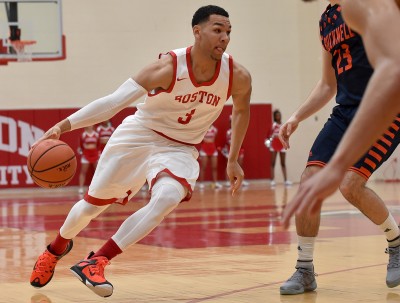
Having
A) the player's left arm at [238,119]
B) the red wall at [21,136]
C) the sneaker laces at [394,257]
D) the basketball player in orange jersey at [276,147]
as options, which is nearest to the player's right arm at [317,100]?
the player's left arm at [238,119]

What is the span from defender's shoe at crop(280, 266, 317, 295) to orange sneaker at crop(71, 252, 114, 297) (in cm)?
123

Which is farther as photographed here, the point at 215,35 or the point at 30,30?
the point at 30,30

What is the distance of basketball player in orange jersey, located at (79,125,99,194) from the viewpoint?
75.4ft

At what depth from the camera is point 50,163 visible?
5957 millimetres

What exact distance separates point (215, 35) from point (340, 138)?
120cm

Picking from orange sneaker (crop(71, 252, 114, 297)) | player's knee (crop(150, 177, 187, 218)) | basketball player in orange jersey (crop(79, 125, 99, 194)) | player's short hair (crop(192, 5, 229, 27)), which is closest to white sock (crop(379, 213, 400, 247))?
player's knee (crop(150, 177, 187, 218))

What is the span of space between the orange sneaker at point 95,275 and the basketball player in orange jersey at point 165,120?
8.2 inches

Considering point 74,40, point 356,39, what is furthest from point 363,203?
point 74,40

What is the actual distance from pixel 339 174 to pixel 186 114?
3.88 m

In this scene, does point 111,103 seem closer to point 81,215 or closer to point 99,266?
point 81,215

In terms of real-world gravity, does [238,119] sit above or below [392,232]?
above

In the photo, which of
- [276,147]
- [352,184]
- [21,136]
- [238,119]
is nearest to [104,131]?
[21,136]

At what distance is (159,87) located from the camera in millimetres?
6090

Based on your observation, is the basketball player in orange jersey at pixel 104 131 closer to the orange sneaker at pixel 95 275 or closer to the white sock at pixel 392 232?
the white sock at pixel 392 232
